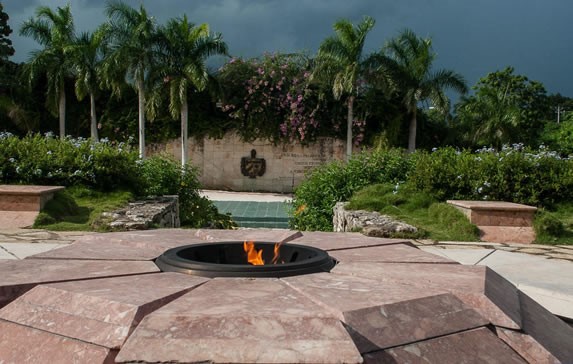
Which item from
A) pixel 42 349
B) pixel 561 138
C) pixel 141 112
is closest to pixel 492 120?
→ pixel 561 138

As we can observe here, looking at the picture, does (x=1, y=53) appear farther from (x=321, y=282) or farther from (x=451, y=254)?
(x=321, y=282)

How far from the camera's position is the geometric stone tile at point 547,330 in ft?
6.83

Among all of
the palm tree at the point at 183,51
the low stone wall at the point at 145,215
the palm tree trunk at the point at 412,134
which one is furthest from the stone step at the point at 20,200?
the palm tree trunk at the point at 412,134

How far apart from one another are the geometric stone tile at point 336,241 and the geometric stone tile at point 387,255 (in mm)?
88

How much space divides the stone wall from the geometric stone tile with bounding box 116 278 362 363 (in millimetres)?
17921

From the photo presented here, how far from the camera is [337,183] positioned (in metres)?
9.27

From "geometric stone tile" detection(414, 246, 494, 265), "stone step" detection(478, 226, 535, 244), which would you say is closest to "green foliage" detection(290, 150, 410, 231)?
"stone step" detection(478, 226, 535, 244)

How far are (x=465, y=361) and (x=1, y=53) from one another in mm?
24492

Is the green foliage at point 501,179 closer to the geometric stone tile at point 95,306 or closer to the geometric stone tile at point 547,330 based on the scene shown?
the geometric stone tile at point 547,330

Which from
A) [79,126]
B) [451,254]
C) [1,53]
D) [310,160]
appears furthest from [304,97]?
[451,254]

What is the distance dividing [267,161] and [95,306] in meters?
18.1

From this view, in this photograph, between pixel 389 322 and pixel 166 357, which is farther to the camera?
pixel 389 322

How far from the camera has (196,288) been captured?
209cm

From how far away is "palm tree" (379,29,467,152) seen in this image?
18.7m
